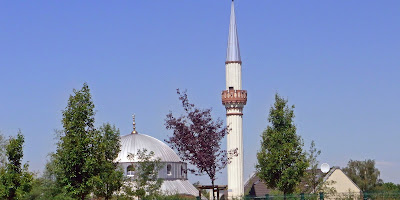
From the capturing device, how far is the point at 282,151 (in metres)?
36.8

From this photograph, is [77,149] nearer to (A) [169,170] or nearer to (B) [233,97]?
(B) [233,97]

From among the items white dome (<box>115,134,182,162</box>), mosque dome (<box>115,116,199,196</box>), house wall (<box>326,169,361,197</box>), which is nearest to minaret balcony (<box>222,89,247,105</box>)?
house wall (<box>326,169,361,197</box>)

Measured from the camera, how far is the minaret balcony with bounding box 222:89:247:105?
5847cm

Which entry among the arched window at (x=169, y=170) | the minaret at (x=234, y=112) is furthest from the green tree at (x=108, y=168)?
the arched window at (x=169, y=170)

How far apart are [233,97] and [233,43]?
16.5ft

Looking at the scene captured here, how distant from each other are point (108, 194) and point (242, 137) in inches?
976

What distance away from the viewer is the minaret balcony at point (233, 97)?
58469 mm

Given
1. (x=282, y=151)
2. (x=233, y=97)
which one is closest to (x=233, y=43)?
(x=233, y=97)

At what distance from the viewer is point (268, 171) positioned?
1479 inches

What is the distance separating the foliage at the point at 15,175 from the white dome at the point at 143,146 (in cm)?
3032

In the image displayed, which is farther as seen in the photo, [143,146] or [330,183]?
[143,146]

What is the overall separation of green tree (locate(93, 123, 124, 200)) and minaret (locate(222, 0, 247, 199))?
20833 mm

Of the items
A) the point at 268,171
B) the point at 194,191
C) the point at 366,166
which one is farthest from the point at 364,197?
the point at 366,166

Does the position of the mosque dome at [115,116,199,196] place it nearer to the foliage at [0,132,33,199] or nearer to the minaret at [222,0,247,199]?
the minaret at [222,0,247,199]
